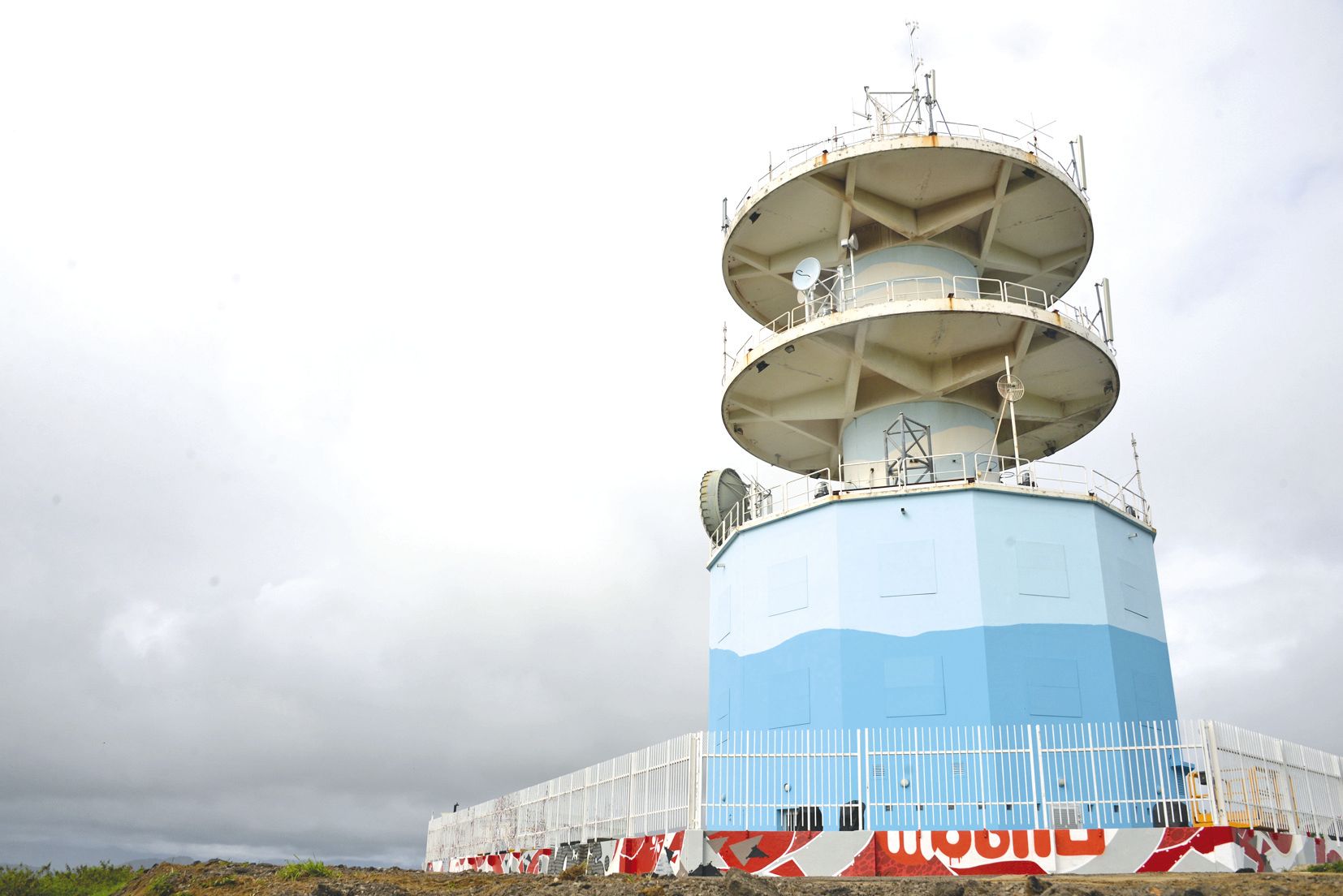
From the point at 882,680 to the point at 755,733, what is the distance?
10.5ft

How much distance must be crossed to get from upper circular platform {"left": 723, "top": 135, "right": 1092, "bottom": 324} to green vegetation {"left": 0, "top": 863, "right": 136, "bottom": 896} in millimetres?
21248

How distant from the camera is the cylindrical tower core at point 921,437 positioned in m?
25.2

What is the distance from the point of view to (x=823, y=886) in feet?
42.8

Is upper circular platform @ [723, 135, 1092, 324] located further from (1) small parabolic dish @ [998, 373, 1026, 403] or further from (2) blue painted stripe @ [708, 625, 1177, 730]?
(2) blue painted stripe @ [708, 625, 1177, 730]

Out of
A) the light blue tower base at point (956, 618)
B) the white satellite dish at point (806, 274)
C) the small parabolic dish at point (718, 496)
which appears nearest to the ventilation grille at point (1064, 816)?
the light blue tower base at point (956, 618)

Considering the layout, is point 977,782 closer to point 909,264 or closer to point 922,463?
point 922,463

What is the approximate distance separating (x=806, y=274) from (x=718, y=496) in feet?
20.1

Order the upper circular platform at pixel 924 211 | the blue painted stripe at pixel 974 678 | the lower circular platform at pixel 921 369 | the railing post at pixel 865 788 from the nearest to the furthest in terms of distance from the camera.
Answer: the railing post at pixel 865 788
the blue painted stripe at pixel 974 678
the lower circular platform at pixel 921 369
the upper circular platform at pixel 924 211

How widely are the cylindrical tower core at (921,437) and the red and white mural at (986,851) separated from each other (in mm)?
9963

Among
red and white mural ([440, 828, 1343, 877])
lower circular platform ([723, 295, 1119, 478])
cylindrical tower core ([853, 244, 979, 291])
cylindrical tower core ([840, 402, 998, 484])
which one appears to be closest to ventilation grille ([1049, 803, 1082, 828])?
red and white mural ([440, 828, 1343, 877])

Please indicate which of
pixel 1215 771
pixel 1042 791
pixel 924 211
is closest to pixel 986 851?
pixel 1042 791

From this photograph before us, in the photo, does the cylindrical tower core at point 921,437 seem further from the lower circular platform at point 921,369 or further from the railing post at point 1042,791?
the railing post at point 1042,791

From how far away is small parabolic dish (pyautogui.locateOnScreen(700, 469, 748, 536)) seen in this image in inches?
1099

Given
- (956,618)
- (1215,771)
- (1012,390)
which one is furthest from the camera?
(1012,390)
